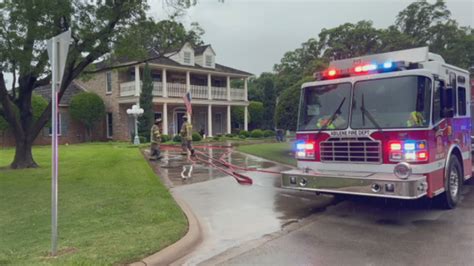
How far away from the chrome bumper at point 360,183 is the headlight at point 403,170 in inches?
2.6

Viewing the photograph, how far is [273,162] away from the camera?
1585 cm

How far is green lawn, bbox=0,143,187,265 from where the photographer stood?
515 cm

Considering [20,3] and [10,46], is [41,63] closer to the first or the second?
[10,46]

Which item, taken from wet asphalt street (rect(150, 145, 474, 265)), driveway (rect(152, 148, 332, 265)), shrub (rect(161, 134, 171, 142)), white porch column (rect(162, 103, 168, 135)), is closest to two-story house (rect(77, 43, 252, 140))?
white porch column (rect(162, 103, 168, 135))

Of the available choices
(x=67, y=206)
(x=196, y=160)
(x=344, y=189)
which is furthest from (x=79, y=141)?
(x=344, y=189)

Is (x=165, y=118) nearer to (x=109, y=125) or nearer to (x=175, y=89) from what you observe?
(x=175, y=89)

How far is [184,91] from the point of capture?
104 feet

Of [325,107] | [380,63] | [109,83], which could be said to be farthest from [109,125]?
[380,63]

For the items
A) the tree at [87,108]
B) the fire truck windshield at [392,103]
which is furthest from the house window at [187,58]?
the fire truck windshield at [392,103]

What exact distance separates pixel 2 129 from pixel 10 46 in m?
16.4

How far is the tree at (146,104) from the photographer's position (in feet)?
91.2

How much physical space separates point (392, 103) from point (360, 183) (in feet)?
4.68

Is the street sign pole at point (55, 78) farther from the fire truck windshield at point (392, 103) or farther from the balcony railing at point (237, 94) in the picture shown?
the balcony railing at point (237, 94)

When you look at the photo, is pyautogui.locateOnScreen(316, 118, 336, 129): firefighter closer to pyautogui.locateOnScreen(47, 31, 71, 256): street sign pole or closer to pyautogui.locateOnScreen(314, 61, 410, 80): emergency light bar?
pyautogui.locateOnScreen(314, 61, 410, 80): emergency light bar
